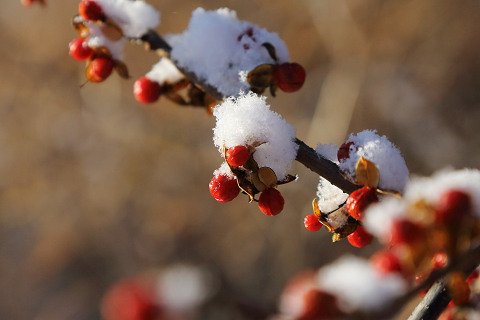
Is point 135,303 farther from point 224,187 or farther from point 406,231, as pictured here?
point 224,187

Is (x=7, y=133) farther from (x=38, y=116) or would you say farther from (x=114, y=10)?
(x=114, y=10)

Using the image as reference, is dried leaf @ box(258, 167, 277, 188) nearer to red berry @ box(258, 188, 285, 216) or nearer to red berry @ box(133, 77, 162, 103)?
red berry @ box(258, 188, 285, 216)

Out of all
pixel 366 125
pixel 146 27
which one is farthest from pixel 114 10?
pixel 366 125

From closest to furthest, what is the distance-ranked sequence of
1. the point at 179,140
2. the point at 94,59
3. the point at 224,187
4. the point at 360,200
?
the point at 360,200 < the point at 224,187 < the point at 94,59 < the point at 179,140

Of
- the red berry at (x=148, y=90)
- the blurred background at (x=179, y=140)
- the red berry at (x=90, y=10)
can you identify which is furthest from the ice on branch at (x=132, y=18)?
the blurred background at (x=179, y=140)

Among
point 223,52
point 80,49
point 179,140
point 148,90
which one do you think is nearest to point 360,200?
point 223,52

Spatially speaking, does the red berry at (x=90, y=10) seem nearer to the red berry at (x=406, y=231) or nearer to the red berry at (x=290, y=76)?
the red berry at (x=290, y=76)
